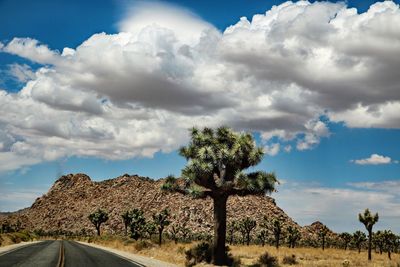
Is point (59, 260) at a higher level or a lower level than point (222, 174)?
lower

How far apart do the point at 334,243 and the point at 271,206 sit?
5209cm

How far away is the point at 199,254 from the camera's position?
2520 centimetres

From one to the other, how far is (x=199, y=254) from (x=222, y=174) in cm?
511

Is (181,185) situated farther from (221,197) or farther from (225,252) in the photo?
(225,252)

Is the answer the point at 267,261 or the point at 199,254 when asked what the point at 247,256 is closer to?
the point at 267,261

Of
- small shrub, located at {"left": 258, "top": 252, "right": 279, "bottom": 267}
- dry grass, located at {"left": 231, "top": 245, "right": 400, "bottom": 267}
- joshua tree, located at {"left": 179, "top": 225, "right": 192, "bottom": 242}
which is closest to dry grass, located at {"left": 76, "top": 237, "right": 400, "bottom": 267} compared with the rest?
dry grass, located at {"left": 231, "top": 245, "right": 400, "bottom": 267}

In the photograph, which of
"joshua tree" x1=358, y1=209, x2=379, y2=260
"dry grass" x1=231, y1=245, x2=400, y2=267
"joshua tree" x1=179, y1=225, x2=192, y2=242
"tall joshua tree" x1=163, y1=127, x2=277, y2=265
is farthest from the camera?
"joshua tree" x1=179, y1=225, x2=192, y2=242

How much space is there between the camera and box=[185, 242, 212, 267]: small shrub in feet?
81.0

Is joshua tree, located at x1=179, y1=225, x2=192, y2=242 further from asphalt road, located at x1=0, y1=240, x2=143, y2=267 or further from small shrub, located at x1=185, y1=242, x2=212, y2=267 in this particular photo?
small shrub, located at x1=185, y1=242, x2=212, y2=267

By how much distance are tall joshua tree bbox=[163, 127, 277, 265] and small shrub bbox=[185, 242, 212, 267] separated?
0.98m

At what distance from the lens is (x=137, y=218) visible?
96.8m

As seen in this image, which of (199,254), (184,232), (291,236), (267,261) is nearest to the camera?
(199,254)

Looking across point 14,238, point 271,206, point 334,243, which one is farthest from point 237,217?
point 14,238

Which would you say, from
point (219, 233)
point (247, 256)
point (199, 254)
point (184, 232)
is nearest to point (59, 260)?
point (199, 254)
